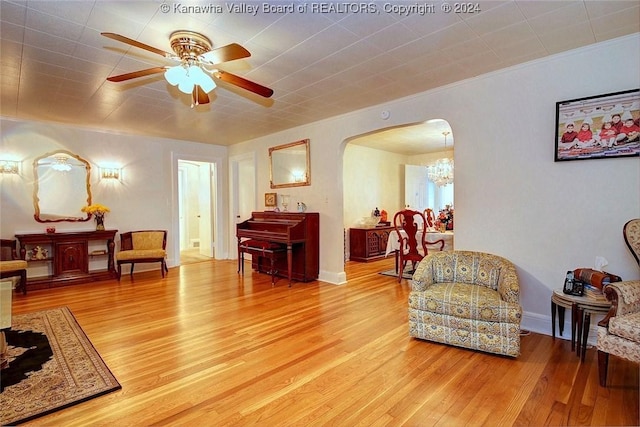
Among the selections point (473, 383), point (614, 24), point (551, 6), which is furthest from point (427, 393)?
point (614, 24)

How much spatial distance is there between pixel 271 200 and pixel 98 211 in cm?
290

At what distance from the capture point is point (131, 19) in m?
2.20

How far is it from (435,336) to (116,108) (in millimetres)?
4667

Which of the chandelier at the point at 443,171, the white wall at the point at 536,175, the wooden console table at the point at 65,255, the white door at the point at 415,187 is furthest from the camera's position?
the white door at the point at 415,187

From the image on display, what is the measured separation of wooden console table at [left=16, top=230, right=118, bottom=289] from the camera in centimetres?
464

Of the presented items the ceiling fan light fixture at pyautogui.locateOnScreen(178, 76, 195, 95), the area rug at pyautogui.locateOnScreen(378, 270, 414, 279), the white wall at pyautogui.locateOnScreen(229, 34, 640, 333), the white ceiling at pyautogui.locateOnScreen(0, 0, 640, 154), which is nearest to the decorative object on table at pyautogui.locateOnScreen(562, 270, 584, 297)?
the white wall at pyautogui.locateOnScreen(229, 34, 640, 333)

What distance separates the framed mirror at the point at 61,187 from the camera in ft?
16.3

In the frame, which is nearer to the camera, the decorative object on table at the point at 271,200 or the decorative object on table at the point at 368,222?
the decorative object on table at the point at 271,200

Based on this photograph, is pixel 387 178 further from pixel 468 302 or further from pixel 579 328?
pixel 579 328

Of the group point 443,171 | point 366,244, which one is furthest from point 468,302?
point 366,244

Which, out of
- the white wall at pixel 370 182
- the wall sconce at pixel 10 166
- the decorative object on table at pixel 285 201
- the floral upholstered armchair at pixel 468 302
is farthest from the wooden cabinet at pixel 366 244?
the wall sconce at pixel 10 166

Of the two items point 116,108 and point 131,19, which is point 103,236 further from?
point 131,19

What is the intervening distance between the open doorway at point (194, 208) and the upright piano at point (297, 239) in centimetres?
325

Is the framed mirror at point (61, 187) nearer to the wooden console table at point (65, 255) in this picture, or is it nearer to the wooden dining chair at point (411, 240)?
the wooden console table at point (65, 255)
